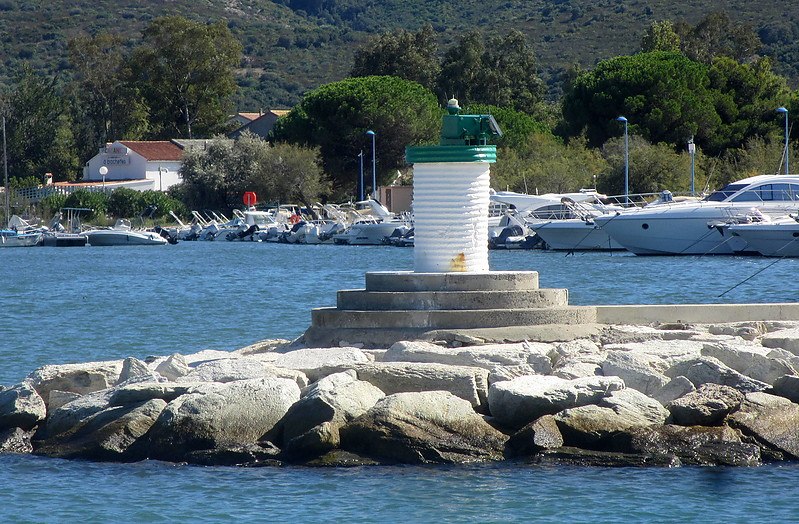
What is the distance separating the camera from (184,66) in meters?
90.9

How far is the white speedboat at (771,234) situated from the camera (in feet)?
134

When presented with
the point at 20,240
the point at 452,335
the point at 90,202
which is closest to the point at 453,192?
the point at 452,335

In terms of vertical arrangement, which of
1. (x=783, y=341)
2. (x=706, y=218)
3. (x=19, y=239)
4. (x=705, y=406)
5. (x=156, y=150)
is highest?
(x=156, y=150)

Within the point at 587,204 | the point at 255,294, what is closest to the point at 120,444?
the point at 255,294

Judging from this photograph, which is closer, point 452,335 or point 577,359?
point 577,359

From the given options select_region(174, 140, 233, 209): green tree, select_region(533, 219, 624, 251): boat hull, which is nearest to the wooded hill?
select_region(174, 140, 233, 209): green tree

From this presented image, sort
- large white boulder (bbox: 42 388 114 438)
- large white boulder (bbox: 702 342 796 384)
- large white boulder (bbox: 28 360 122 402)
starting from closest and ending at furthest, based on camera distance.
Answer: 1. large white boulder (bbox: 702 342 796 384)
2. large white boulder (bbox: 42 388 114 438)
3. large white boulder (bbox: 28 360 122 402)

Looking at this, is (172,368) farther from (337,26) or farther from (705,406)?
(337,26)

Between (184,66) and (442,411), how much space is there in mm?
81656

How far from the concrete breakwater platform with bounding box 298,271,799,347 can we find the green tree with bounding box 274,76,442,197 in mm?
58205

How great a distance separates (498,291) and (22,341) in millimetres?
12157

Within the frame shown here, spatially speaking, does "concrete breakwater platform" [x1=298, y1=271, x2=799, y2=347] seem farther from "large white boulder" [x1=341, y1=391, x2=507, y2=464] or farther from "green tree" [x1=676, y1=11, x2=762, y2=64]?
"green tree" [x1=676, y1=11, x2=762, y2=64]

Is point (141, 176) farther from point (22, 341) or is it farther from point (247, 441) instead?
point (247, 441)

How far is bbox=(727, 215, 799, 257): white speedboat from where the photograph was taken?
40.9 m
